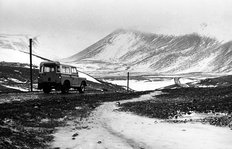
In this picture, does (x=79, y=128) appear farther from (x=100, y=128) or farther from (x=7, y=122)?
(x=7, y=122)

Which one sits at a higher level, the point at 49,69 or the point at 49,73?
the point at 49,69

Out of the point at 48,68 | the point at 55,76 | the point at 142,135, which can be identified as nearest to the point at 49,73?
the point at 48,68

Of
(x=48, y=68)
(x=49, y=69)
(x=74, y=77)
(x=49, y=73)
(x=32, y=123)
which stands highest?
(x=48, y=68)

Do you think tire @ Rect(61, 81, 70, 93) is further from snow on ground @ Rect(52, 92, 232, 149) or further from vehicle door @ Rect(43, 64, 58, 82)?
snow on ground @ Rect(52, 92, 232, 149)

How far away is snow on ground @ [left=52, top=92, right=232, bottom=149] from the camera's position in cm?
1426

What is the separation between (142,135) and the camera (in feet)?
53.8

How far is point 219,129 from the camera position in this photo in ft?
57.5

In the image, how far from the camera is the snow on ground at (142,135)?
14.3 m

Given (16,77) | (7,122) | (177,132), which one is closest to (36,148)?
(7,122)

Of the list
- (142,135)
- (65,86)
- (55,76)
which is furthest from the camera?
(65,86)

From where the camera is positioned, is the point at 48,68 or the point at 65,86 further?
the point at 65,86

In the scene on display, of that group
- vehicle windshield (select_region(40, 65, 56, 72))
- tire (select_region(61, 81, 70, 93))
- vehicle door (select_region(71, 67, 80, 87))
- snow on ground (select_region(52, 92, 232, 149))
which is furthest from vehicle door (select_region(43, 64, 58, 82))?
snow on ground (select_region(52, 92, 232, 149))

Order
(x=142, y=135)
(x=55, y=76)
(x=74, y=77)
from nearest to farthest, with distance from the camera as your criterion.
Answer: (x=142, y=135), (x=55, y=76), (x=74, y=77)

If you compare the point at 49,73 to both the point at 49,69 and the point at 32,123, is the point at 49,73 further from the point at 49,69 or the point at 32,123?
the point at 32,123
